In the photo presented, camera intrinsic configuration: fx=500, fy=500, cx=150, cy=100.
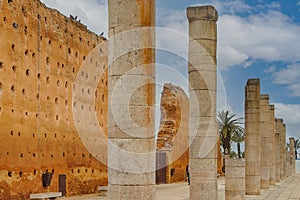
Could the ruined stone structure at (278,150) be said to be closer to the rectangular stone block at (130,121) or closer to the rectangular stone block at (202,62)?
the rectangular stone block at (202,62)

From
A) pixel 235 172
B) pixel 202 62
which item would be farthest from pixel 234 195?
pixel 202 62

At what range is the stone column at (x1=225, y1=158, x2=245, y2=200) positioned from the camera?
1393 cm

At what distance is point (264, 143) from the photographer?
71.7 feet

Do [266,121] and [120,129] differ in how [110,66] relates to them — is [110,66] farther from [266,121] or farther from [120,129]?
[266,121]

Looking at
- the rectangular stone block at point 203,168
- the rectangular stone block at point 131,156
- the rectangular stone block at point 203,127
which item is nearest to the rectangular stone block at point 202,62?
the rectangular stone block at point 203,127

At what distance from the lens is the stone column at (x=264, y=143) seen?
2108 centimetres

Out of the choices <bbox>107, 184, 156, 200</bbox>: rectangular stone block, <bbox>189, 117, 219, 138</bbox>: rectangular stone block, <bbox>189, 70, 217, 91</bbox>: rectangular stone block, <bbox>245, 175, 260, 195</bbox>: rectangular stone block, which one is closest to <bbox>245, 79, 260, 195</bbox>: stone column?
<bbox>245, 175, 260, 195</bbox>: rectangular stone block

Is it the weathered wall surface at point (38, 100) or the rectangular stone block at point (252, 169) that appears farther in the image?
the rectangular stone block at point (252, 169)

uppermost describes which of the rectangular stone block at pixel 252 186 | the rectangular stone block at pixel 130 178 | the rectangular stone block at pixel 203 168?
the rectangular stone block at pixel 130 178

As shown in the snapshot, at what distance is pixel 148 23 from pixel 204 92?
14.7ft

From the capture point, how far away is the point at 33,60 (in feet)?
52.4

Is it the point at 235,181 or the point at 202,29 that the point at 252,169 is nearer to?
the point at 235,181

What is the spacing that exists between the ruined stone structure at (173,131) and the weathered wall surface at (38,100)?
20.0 ft

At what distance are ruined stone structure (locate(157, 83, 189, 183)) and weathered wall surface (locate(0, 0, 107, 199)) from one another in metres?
6.11
